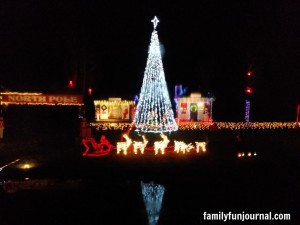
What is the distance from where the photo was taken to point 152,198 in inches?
329

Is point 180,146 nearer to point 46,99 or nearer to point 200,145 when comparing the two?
point 200,145

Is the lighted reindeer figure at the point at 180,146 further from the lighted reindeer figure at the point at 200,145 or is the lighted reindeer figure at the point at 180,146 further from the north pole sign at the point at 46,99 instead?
the north pole sign at the point at 46,99

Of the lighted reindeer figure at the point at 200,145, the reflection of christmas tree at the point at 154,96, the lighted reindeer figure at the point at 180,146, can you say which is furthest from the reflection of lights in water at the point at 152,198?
the reflection of christmas tree at the point at 154,96

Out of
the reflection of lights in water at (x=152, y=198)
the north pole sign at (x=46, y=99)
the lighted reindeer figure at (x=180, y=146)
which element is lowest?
the reflection of lights in water at (x=152, y=198)

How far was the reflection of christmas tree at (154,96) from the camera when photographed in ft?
65.5

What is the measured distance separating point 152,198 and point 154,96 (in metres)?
13.4

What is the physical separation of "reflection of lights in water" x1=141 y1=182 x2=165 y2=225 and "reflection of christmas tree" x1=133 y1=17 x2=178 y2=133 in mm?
11541

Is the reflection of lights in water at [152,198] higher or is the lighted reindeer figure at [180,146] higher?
the lighted reindeer figure at [180,146]

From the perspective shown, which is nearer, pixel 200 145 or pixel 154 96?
pixel 200 145

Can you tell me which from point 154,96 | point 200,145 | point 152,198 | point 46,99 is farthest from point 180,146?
point 46,99

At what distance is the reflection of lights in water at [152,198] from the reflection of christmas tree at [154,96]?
37.9 feet

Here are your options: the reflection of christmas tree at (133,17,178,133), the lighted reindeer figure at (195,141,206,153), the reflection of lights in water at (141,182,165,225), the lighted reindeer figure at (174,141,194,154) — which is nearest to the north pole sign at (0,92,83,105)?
the reflection of christmas tree at (133,17,178,133)

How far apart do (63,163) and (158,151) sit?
14.5ft

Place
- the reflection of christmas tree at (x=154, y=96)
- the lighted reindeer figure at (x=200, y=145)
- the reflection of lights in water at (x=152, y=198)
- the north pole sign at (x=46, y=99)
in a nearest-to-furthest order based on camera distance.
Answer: the reflection of lights in water at (x=152, y=198), the lighted reindeer figure at (x=200, y=145), the north pole sign at (x=46, y=99), the reflection of christmas tree at (x=154, y=96)
